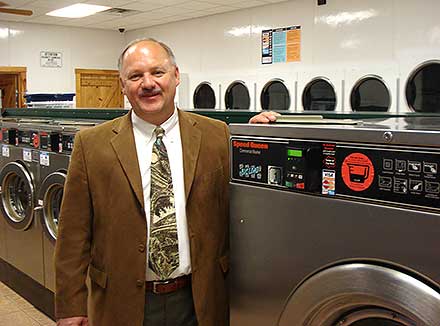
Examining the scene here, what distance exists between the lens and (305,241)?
132cm

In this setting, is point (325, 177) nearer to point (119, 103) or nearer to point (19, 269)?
point (19, 269)

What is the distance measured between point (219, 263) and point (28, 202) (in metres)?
2.60

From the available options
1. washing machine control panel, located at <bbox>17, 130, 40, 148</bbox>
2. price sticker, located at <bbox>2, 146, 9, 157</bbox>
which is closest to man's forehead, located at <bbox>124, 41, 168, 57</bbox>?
washing machine control panel, located at <bbox>17, 130, 40, 148</bbox>

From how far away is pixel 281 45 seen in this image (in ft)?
26.0

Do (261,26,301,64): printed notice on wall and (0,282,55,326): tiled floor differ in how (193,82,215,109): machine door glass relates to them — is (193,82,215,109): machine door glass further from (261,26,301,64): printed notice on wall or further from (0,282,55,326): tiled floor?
(0,282,55,326): tiled floor

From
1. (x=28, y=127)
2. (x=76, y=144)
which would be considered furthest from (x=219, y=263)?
(x=28, y=127)

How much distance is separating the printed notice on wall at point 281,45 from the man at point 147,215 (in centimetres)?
625

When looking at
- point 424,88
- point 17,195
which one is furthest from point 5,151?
point 424,88

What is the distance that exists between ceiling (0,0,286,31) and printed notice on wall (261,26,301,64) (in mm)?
465

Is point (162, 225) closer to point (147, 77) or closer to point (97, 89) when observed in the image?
point (147, 77)

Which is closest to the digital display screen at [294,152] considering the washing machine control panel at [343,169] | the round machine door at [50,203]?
the washing machine control panel at [343,169]

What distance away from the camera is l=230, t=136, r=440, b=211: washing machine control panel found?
1.10 metres

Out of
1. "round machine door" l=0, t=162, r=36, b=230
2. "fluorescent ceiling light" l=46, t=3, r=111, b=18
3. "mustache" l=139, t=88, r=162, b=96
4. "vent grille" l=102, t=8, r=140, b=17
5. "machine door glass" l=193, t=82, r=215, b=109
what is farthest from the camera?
"machine door glass" l=193, t=82, r=215, b=109

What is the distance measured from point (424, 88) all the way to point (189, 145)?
16.9ft
